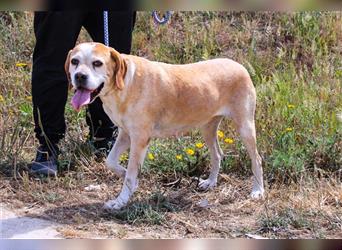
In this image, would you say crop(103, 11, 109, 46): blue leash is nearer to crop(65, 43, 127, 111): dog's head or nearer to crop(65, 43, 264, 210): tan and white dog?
crop(65, 43, 264, 210): tan and white dog

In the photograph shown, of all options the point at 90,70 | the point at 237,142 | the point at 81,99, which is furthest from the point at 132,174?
the point at 237,142

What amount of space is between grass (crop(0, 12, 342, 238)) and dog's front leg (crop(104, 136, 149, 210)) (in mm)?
97

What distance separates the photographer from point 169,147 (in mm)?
5938

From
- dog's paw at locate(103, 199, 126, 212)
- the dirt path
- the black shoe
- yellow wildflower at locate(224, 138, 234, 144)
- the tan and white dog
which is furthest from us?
yellow wildflower at locate(224, 138, 234, 144)

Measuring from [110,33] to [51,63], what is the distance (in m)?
0.50

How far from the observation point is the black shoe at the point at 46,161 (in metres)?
5.53

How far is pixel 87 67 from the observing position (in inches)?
187

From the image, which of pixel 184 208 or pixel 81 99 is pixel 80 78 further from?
pixel 184 208

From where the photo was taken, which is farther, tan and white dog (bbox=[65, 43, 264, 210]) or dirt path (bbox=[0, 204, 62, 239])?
tan and white dog (bbox=[65, 43, 264, 210])

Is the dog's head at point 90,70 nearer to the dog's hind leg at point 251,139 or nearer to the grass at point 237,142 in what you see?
the grass at point 237,142

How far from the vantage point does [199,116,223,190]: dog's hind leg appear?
560 centimetres

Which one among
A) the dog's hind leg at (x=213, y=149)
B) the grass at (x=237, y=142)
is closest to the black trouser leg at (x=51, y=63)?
the grass at (x=237, y=142)

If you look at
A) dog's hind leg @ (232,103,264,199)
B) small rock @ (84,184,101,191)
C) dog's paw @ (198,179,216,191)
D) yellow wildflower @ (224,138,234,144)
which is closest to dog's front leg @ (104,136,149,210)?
small rock @ (84,184,101,191)

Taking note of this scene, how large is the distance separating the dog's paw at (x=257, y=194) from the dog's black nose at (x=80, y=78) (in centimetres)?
150
